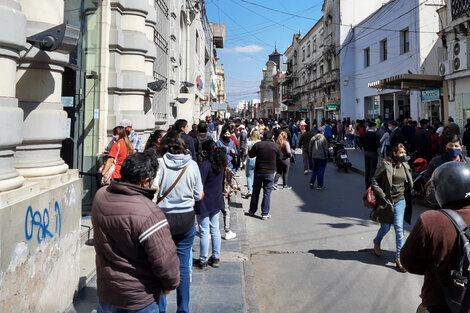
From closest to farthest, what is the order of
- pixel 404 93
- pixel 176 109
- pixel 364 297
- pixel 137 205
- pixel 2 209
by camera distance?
1. pixel 137 205
2. pixel 2 209
3. pixel 364 297
4. pixel 176 109
5. pixel 404 93

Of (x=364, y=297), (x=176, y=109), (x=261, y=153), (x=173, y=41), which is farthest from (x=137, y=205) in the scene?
(x=176, y=109)

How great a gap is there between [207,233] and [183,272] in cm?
140

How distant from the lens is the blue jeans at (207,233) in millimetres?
4883

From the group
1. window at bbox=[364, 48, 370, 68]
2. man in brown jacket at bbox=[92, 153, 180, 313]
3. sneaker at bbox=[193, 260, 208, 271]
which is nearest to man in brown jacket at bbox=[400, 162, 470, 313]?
man in brown jacket at bbox=[92, 153, 180, 313]

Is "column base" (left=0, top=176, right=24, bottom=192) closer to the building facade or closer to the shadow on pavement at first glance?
the building facade

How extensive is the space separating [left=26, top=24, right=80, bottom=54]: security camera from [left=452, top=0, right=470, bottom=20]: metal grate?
1648 cm

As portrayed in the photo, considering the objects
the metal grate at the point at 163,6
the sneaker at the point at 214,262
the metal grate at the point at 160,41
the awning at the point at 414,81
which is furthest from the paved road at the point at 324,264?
the awning at the point at 414,81

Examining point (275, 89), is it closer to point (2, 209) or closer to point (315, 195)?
point (315, 195)

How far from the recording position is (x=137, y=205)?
2.29 meters

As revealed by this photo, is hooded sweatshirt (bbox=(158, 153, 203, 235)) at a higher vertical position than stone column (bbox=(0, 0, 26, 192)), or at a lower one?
lower

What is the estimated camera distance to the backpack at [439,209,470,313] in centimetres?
184

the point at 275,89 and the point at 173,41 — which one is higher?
the point at 275,89

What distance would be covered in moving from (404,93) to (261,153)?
731 inches

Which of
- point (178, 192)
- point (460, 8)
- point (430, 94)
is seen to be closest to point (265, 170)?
point (178, 192)
